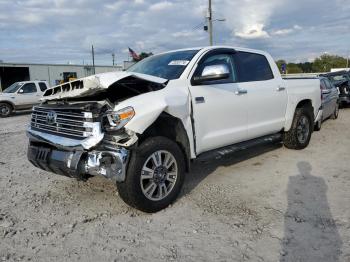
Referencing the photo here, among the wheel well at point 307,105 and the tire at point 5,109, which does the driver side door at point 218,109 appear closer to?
the wheel well at point 307,105

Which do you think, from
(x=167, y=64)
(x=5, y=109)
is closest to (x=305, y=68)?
(x=5, y=109)

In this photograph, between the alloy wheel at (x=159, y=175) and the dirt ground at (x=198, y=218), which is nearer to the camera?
the dirt ground at (x=198, y=218)

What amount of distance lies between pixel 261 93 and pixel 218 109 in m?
1.22

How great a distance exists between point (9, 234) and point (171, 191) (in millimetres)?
1788

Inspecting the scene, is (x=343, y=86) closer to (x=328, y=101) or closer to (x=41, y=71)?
(x=328, y=101)

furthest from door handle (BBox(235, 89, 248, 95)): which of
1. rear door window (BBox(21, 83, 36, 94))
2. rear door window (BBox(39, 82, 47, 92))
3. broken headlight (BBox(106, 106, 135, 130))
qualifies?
rear door window (BBox(39, 82, 47, 92))

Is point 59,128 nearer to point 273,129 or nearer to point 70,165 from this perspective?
point 70,165

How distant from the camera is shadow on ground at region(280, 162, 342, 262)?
3166 millimetres

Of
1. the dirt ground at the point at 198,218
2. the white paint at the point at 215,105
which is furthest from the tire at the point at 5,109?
the white paint at the point at 215,105

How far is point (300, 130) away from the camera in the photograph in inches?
274

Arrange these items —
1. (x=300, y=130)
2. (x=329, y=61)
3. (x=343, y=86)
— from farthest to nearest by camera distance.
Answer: (x=329, y=61)
(x=343, y=86)
(x=300, y=130)

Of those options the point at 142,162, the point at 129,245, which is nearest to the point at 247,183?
the point at 142,162

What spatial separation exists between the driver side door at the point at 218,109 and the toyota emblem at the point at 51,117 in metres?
1.68

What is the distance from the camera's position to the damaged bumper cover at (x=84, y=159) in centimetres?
372
